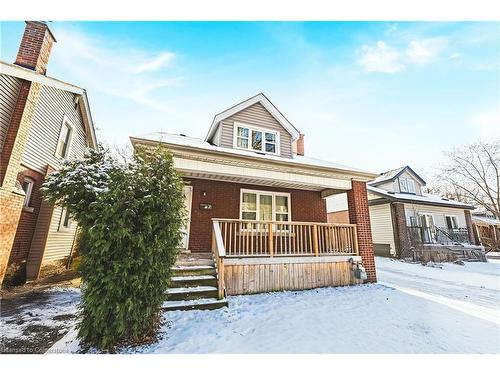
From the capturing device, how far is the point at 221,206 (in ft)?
30.3

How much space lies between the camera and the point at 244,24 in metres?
4.70

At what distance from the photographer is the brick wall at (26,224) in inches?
307

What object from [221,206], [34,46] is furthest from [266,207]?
[34,46]

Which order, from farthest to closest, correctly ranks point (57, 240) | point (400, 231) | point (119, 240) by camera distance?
1. point (400, 231)
2. point (57, 240)
3. point (119, 240)

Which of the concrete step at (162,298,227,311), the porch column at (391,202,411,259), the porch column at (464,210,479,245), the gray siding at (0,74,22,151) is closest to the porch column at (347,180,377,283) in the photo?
the concrete step at (162,298,227,311)

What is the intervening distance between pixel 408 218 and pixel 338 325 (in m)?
15.5

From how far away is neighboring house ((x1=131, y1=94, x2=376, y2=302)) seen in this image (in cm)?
689

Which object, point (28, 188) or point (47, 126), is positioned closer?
point (28, 188)

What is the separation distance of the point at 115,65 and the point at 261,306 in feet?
23.1

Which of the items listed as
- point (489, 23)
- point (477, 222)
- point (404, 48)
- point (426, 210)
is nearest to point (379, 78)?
point (404, 48)

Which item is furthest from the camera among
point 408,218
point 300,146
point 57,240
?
point 408,218

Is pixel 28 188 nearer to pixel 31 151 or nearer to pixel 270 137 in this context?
pixel 31 151

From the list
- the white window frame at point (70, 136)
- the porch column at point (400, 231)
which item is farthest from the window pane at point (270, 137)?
the porch column at point (400, 231)

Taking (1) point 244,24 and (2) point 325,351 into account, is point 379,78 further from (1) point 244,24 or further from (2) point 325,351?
(2) point 325,351
